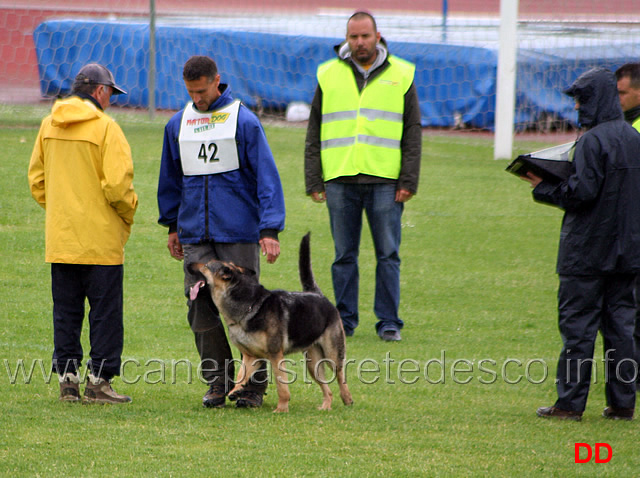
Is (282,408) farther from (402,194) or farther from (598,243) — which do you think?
(402,194)

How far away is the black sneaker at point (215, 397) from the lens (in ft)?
19.2

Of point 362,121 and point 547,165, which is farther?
point 362,121

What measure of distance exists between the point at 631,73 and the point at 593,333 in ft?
6.63


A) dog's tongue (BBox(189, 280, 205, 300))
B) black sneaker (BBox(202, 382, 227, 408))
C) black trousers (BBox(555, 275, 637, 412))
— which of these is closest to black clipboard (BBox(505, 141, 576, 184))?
black trousers (BBox(555, 275, 637, 412))

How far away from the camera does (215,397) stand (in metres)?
5.85

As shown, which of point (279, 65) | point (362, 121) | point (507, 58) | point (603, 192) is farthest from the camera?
point (279, 65)

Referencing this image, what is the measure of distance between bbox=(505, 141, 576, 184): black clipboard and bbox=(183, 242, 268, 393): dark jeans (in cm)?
175

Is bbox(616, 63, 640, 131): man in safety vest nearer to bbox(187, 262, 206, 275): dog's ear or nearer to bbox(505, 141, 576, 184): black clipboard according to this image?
bbox(505, 141, 576, 184): black clipboard

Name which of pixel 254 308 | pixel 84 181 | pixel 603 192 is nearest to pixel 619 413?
pixel 603 192

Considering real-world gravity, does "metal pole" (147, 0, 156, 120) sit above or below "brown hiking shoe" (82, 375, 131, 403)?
above

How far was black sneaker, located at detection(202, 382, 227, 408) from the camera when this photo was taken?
230 inches

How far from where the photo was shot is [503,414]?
19.5ft

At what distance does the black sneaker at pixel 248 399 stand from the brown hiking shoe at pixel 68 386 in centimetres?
101

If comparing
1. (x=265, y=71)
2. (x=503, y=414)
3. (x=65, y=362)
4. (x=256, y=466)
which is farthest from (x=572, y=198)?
(x=265, y=71)
